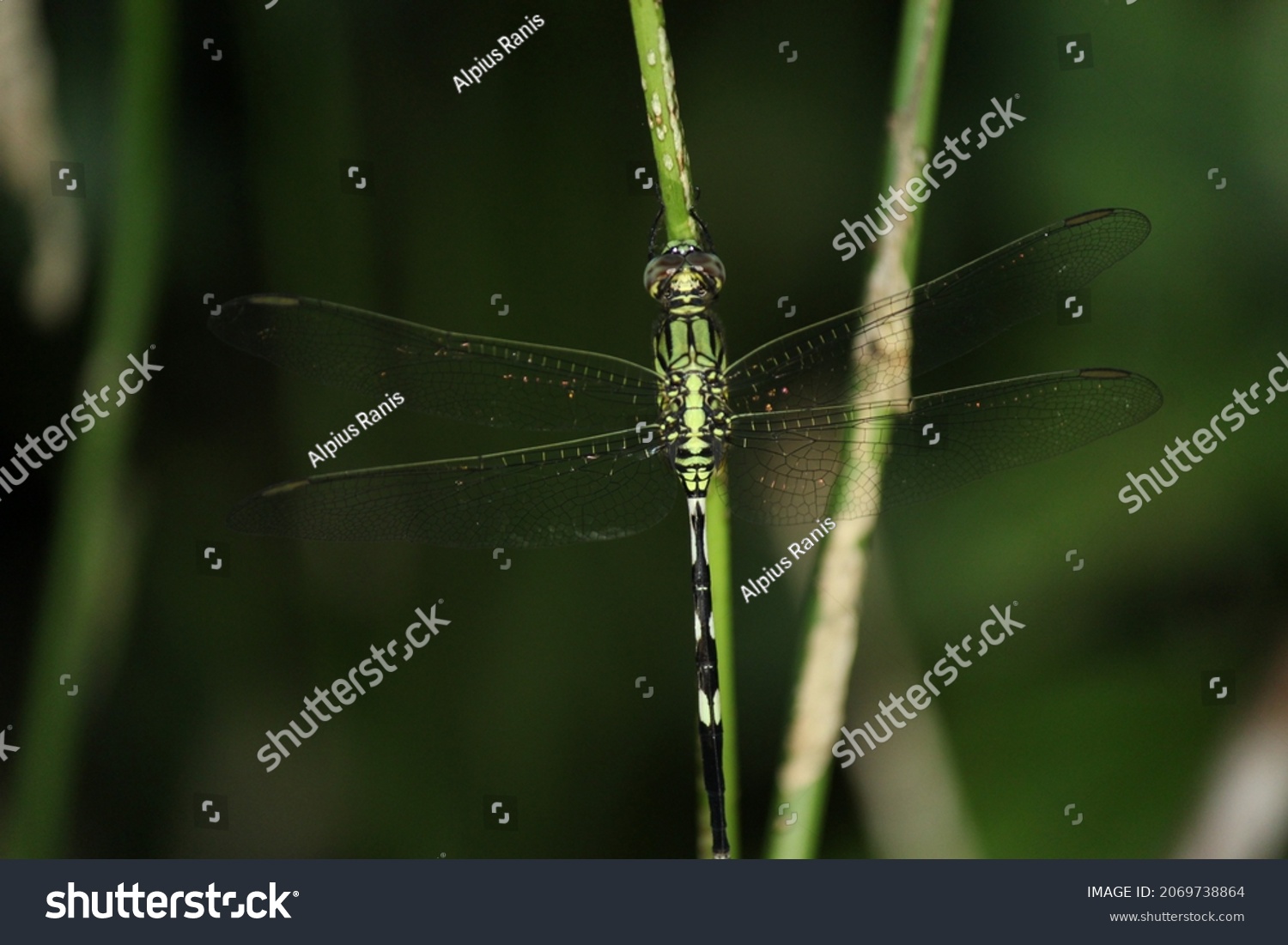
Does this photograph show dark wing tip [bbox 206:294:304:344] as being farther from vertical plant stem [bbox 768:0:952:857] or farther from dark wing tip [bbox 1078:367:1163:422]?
dark wing tip [bbox 1078:367:1163:422]

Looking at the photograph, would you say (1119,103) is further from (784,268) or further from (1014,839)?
(1014,839)

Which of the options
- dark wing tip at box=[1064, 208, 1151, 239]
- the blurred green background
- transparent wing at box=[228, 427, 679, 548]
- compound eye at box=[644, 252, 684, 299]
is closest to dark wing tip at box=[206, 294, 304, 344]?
transparent wing at box=[228, 427, 679, 548]

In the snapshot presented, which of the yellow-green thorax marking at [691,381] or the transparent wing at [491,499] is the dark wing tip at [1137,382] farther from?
the transparent wing at [491,499]

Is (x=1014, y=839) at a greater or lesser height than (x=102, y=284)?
lesser

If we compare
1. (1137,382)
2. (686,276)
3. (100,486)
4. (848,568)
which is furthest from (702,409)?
(100,486)

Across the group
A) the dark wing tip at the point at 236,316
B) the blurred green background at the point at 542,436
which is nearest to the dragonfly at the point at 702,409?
the dark wing tip at the point at 236,316

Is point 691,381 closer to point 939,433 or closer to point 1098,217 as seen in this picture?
point 939,433

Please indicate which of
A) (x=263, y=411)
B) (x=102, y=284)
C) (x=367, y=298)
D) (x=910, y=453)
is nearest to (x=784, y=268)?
(x=910, y=453)

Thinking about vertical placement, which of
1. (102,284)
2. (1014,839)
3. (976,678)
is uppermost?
(102,284)
